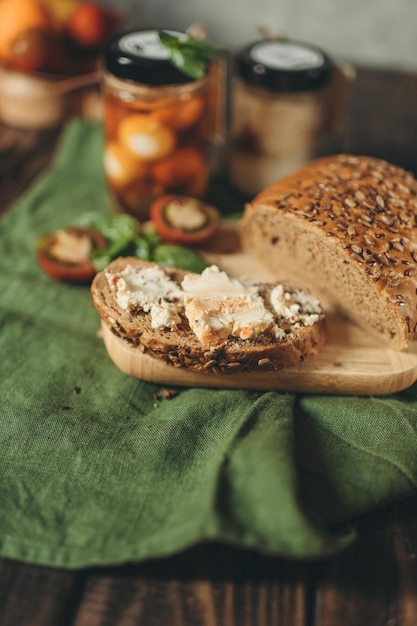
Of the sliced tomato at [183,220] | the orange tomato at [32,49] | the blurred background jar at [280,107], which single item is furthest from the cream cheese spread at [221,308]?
the orange tomato at [32,49]

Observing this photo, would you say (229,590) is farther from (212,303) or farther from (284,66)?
(284,66)

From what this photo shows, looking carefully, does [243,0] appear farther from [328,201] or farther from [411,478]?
[411,478]

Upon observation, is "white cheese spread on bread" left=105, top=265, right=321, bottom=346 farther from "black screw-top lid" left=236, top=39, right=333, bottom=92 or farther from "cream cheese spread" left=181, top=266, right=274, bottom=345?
"black screw-top lid" left=236, top=39, right=333, bottom=92

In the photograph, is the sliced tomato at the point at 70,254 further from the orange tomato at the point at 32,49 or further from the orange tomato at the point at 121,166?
the orange tomato at the point at 32,49

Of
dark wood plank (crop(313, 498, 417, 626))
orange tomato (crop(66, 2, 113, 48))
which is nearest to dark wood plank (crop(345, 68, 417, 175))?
orange tomato (crop(66, 2, 113, 48))

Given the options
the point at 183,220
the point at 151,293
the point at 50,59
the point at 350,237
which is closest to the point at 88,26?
the point at 50,59
